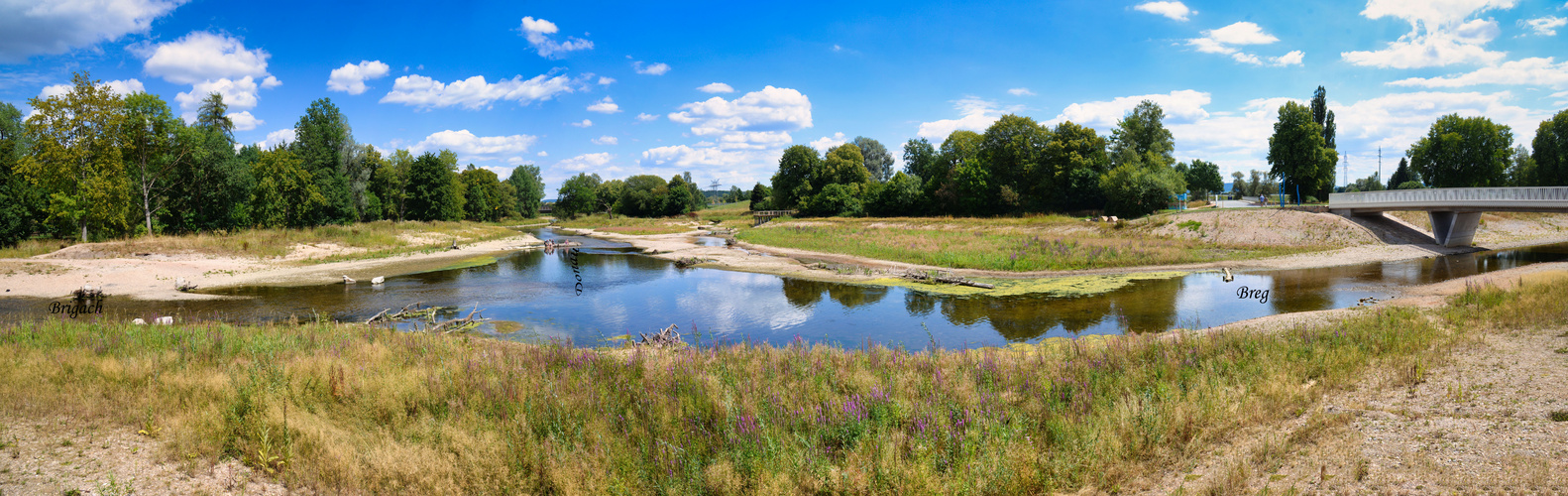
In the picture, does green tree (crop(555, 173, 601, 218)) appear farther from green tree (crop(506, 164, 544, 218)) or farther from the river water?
the river water

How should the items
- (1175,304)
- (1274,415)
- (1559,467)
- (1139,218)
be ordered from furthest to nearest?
(1139,218) → (1175,304) → (1274,415) → (1559,467)

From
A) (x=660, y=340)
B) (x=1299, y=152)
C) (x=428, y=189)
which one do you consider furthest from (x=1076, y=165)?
(x=428, y=189)

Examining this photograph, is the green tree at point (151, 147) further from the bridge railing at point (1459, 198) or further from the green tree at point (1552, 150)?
the green tree at point (1552, 150)

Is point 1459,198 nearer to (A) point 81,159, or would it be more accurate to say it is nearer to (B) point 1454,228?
(B) point 1454,228

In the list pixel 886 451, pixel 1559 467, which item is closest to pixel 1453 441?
pixel 1559 467

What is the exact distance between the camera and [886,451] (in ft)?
17.7

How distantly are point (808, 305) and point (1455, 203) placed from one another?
36.7 metres

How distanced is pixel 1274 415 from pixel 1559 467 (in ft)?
6.22

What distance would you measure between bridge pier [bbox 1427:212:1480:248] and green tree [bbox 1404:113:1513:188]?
1307 inches

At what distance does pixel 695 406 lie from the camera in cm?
714

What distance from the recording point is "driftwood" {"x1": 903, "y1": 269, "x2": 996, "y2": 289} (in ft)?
77.2

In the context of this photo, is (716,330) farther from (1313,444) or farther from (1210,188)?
(1210,188)

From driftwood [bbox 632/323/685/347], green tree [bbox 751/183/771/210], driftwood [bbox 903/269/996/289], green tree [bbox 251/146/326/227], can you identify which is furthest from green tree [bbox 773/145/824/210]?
driftwood [bbox 632/323/685/347]

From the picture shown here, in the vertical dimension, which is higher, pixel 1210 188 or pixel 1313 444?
pixel 1210 188
